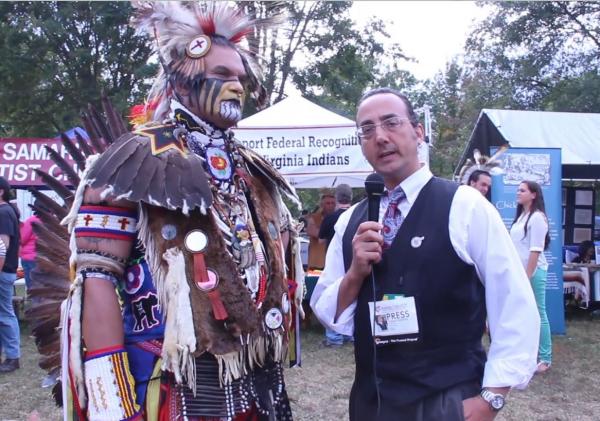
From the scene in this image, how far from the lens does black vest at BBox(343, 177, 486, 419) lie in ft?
6.09

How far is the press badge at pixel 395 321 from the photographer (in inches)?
73.8

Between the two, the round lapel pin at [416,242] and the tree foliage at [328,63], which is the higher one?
the tree foliage at [328,63]

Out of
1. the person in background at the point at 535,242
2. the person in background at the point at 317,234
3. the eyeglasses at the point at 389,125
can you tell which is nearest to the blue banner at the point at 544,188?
the person in background at the point at 535,242

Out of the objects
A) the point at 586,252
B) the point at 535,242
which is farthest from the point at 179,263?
the point at 586,252

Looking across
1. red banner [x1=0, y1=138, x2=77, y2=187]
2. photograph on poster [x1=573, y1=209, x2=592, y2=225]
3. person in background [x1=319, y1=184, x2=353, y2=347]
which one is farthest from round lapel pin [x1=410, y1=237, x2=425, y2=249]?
photograph on poster [x1=573, y1=209, x2=592, y2=225]

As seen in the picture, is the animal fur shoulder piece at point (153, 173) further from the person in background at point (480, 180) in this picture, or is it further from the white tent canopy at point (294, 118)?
the white tent canopy at point (294, 118)

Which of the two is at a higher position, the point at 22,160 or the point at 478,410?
the point at 22,160

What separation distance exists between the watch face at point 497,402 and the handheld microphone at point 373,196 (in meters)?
0.64

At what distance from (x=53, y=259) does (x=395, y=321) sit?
1388 mm

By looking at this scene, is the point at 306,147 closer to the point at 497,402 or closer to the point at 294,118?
the point at 294,118

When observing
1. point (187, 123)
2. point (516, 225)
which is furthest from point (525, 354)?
point (516, 225)

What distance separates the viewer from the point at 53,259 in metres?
2.44

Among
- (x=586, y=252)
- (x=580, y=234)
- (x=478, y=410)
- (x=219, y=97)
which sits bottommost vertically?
(x=586, y=252)

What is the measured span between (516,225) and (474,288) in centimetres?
424
